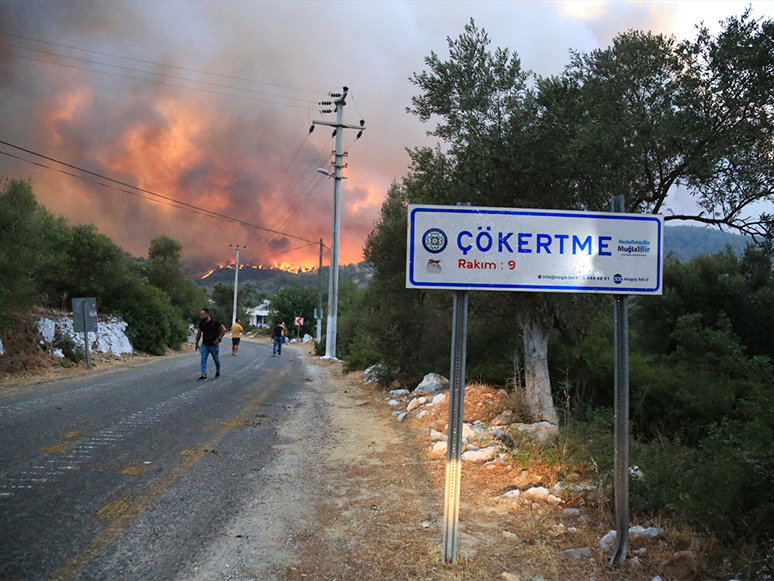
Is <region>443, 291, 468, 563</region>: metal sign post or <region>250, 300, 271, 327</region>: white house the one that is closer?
<region>443, 291, 468, 563</region>: metal sign post

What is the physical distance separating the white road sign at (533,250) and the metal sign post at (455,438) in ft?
1.03

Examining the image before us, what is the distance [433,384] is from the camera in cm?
1219

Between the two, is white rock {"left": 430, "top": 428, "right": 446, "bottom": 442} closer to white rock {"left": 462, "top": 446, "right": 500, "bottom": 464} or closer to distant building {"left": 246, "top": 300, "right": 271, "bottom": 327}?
white rock {"left": 462, "top": 446, "right": 500, "bottom": 464}

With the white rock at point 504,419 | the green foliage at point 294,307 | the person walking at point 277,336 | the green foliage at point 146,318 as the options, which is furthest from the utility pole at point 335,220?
the green foliage at point 294,307

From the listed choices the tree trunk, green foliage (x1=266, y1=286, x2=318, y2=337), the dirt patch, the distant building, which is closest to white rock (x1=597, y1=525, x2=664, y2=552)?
the dirt patch

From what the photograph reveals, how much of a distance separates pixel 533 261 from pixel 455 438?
143 cm

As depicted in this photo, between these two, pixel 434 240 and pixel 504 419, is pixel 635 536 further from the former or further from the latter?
pixel 504 419

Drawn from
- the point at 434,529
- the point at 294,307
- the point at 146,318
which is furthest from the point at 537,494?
the point at 294,307

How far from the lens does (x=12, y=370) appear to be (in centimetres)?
1502

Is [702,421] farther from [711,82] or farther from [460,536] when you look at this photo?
[460,536]

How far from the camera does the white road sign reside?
3.92 metres

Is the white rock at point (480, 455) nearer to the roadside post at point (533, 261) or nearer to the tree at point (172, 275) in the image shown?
the roadside post at point (533, 261)

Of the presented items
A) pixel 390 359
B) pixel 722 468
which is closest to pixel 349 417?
pixel 390 359

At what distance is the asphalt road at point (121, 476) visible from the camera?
148 inches
